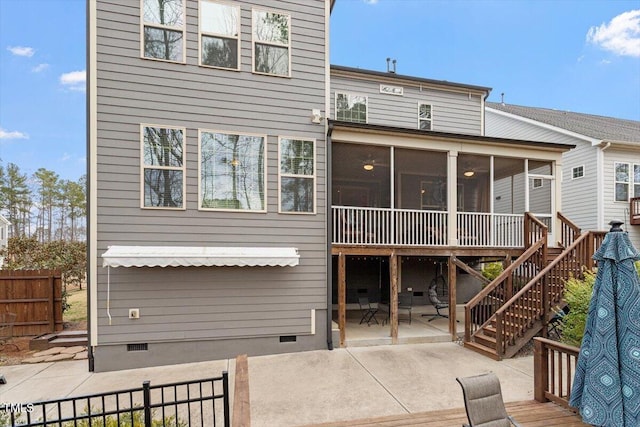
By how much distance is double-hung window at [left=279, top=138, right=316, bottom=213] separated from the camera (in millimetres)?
6898

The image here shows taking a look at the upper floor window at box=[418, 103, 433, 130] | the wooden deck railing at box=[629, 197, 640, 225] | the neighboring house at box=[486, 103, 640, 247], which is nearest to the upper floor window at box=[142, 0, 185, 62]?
the upper floor window at box=[418, 103, 433, 130]

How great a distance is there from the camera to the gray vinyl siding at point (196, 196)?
6102mm

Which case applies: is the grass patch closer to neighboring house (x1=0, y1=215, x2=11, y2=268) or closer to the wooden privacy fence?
the wooden privacy fence

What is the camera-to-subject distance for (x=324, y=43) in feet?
23.6

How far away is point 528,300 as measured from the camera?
6715mm

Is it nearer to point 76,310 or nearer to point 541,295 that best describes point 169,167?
point 76,310

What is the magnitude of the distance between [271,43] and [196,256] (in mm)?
4805

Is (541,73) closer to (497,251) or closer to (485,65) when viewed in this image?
(485,65)

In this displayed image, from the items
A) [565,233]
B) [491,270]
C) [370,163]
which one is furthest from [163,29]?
[491,270]

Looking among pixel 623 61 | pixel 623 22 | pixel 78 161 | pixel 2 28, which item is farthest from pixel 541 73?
pixel 78 161

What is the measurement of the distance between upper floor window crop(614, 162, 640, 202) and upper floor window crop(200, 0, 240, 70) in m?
14.3

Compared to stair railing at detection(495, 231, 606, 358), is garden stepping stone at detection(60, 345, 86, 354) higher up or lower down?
lower down

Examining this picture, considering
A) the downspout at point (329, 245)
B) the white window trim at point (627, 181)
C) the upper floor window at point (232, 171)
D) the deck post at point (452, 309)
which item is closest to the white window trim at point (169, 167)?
the upper floor window at point (232, 171)

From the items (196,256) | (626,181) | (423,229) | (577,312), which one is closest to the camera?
(577,312)
